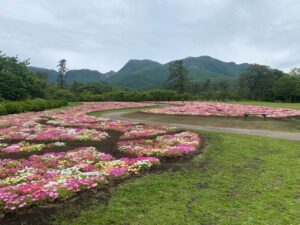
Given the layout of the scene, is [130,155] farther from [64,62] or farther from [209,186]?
[64,62]

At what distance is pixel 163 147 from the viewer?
12203 millimetres

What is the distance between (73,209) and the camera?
619 cm

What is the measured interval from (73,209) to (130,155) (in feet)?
17.1

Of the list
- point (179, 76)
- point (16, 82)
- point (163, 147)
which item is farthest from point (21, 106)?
point (179, 76)

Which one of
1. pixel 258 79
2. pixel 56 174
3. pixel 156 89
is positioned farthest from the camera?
pixel 258 79

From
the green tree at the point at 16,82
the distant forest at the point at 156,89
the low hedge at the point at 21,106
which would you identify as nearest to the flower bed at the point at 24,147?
the low hedge at the point at 21,106

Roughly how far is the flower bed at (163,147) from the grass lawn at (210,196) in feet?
2.97

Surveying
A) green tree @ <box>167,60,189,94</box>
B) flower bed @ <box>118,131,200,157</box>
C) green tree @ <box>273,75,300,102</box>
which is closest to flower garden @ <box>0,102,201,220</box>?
flower bed @ <box>118,131,200,157</box>

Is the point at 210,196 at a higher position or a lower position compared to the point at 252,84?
lower

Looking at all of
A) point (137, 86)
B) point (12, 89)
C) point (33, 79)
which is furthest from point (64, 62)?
point (137, 86)

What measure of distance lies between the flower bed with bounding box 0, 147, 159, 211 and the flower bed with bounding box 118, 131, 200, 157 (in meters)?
1.15

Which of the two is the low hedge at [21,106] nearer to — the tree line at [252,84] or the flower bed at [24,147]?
the flower bed at [24,147]

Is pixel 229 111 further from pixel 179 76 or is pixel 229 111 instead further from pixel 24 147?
pixel 179 76

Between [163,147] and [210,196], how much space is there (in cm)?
534
